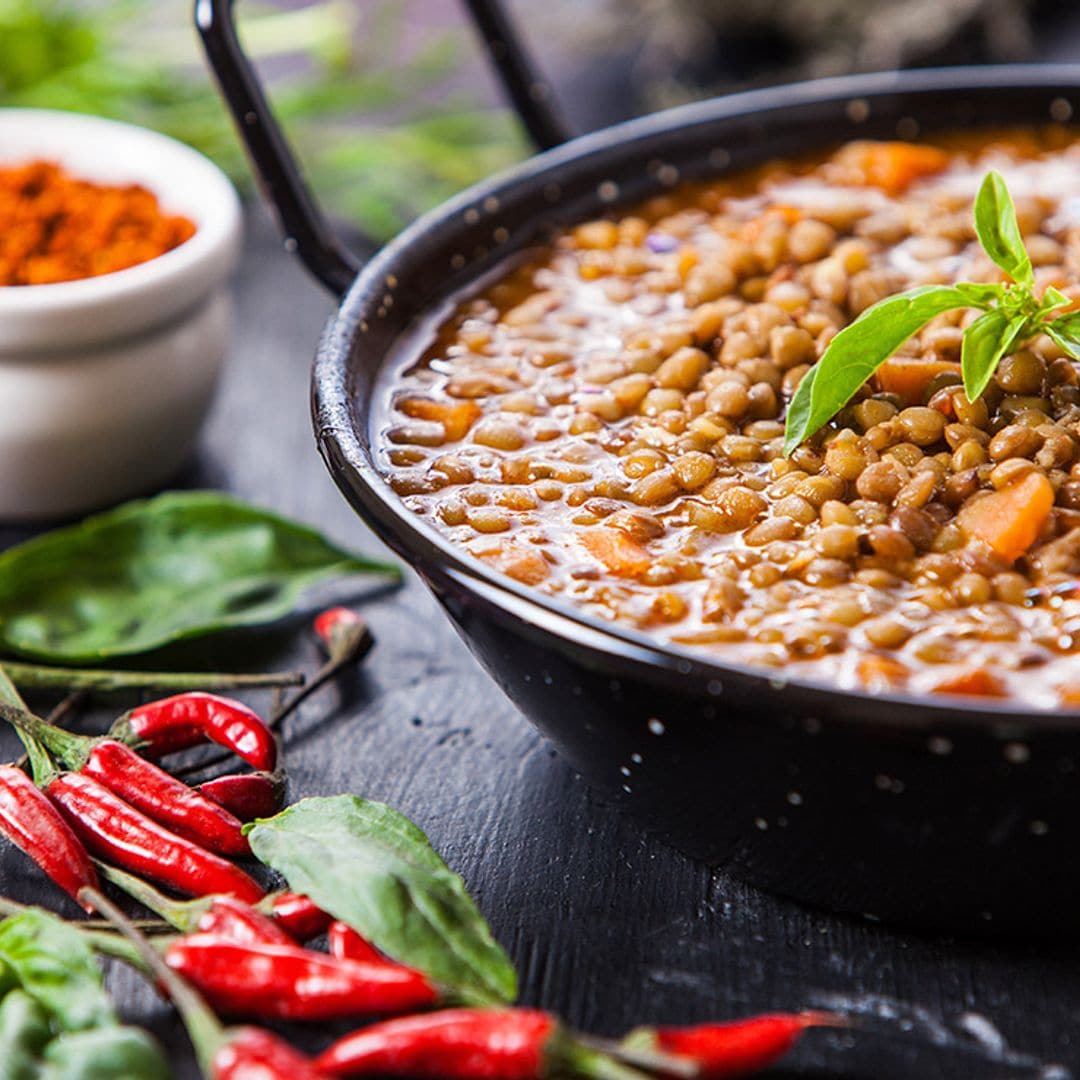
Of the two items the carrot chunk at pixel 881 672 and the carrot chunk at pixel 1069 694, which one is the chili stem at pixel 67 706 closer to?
the carrot chunk at pixel 881 672

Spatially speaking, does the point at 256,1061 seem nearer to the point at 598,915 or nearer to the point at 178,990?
the point at 178,990

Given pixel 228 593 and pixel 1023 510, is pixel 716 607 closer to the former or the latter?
pixel 1023 510

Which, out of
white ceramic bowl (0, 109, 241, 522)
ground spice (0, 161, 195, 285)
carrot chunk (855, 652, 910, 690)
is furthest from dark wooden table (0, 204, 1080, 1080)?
ground spice (0, 161, 195, 285)

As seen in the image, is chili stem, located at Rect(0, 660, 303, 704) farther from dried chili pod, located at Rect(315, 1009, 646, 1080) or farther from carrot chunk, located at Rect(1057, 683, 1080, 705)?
carrot chunk, located at Rect(1057, 683, 1080, 705)

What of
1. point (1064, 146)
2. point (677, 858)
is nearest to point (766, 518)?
point (677, 858)

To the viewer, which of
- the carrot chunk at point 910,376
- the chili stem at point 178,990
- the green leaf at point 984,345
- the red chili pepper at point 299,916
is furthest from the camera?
the carrot chunk at point 910,376

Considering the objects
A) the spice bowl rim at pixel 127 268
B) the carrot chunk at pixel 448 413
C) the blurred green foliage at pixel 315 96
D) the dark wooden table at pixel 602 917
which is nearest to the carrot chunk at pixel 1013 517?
the dark wooden table at pixel 602 917
